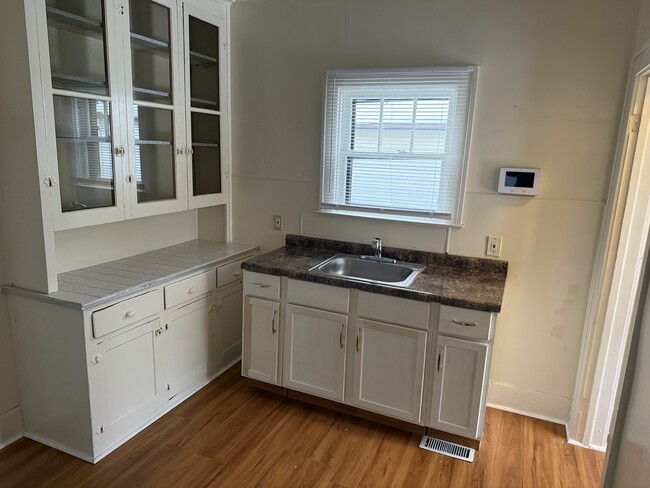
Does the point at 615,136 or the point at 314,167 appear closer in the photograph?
the point at 615,136

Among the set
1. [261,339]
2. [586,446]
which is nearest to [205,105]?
[261,339]

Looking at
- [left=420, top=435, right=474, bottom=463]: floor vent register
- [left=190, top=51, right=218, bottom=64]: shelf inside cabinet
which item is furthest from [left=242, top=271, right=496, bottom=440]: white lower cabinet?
[left=190, top=51, right=218, bottom=64]: shelf inside cabinet

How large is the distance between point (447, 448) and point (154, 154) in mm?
2285

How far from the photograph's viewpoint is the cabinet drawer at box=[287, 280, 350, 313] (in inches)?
97.1

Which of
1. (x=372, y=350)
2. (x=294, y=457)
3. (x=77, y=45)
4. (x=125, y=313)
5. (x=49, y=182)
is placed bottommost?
(x=294, y=457)

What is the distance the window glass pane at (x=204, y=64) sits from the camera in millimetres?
2803

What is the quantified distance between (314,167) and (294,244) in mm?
540

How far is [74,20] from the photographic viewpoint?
212cm

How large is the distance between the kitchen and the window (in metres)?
0.08

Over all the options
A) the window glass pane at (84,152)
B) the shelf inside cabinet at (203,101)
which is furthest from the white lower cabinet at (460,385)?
the shelf inside cabinet at (203,101)

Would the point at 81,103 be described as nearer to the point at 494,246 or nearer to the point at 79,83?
the point at 79,83

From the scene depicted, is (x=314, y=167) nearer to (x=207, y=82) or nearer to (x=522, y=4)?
(x=207, y=82)

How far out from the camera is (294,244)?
3139 millimetres

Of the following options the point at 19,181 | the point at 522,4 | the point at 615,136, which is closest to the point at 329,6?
the point at 522,4
